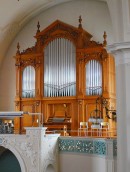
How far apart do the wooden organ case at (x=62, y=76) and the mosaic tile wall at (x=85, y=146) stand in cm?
267

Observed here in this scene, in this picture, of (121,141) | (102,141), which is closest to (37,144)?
(102,141)

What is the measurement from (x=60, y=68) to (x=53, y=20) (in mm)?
2654

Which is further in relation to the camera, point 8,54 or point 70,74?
point 8,54

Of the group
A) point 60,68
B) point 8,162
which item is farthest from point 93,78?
point 8,162

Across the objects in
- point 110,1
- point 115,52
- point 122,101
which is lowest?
point 122,101

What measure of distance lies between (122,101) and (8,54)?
32.4 ft

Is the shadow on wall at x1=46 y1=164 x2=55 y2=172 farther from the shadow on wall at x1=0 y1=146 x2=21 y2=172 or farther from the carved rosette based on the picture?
the carved rosette

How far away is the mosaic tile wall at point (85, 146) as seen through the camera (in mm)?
9227

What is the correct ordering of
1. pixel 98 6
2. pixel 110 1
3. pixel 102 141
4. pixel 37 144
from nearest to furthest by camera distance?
pixel 110 1
pixel 102 141
pixel 37 144
pixel 98 6

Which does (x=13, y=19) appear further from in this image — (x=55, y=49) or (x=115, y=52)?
(x=115, y=52)

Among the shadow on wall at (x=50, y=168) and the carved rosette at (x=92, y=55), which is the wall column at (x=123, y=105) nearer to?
the shadow on wall at (x=50, y=168)

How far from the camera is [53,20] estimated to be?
52.8ft

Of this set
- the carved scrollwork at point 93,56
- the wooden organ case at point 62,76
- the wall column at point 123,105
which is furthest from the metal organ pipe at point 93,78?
the wall column at point 123,105

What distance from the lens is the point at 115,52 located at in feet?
26.5
